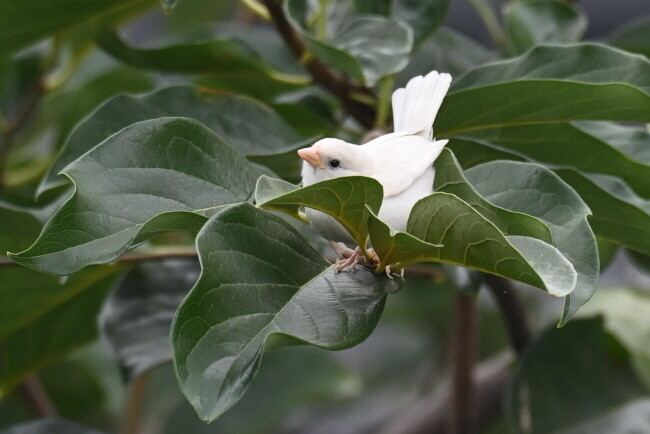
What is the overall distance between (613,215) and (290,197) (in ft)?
1.12

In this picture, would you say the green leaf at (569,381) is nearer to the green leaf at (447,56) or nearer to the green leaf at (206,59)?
the green leaf at (447,56)

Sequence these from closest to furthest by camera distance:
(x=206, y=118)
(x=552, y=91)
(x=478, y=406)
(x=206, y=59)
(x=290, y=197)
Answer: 1. (x=290, y=197)
2. (x=552, y=91)
3. (x=206, y=118)
4. (x=206, y=59)
5. (x=478, y=406)

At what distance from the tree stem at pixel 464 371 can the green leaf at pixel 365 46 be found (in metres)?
0.46

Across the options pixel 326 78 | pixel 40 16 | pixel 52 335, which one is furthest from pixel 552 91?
pixel 52 335

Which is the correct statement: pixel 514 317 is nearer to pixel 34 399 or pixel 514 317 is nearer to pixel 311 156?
pixel 311 156

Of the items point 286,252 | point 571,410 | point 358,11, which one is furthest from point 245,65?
point 571,410

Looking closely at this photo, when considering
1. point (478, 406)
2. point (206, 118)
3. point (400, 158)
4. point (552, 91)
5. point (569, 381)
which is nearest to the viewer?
point (400, 158)

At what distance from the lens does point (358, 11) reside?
108 cm

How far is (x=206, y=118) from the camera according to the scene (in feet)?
3.14

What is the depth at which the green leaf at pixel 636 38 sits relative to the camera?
126 cm

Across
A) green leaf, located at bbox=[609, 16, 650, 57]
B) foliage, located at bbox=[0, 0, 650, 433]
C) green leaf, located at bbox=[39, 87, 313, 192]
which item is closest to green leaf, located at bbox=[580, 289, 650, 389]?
foliage, located at bbox=[0, 0, 650, 433]

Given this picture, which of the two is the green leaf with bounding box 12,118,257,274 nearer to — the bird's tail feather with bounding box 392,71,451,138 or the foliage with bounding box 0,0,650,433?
the foliage with bounding box 0,0,650,433

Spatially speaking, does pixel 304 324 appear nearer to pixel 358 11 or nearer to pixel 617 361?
pixel 358 11

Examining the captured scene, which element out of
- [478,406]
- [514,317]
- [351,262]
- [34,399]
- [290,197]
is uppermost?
[290,197]
